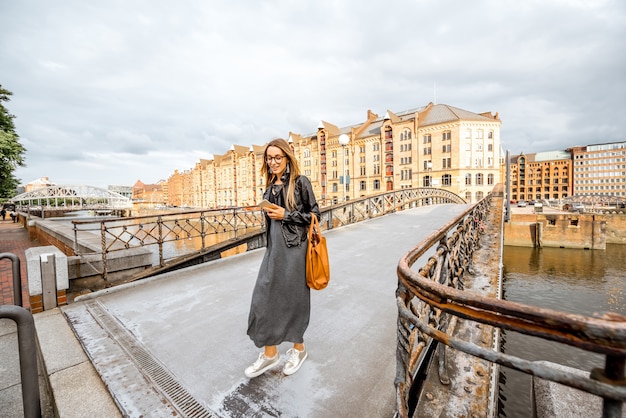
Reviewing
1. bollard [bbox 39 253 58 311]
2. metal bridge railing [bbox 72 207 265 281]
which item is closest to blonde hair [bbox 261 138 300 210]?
metal bridge railing [bbox 72 207 265 281]

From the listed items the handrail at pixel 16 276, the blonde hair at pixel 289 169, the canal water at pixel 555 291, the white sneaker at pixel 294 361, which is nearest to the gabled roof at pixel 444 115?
the canal water at pixel 555 291

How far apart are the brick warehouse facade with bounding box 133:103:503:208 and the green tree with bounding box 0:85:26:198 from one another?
22331 mm

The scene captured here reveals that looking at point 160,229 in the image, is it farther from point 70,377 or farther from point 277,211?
point 277,211

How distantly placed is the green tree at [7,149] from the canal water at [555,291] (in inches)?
724

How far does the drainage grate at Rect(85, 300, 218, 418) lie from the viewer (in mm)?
2104

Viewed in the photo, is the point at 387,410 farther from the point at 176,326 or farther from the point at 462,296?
the point at 176,326

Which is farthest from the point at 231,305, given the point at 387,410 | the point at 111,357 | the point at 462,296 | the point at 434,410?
the point at 462,296

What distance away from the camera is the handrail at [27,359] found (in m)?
1.94

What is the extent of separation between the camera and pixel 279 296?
7.70 feet

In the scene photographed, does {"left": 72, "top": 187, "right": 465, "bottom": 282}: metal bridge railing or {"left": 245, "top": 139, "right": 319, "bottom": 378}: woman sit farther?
{"left": 72, "top": 187, "right": 465, "bottom": 282}: metal bridge railing

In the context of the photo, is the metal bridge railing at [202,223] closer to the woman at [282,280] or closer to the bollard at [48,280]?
the bollard at [48,280]

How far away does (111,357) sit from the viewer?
106 inches

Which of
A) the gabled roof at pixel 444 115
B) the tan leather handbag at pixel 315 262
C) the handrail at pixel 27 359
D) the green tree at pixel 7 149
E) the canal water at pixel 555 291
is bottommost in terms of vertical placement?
the canal water at pixel 555 291

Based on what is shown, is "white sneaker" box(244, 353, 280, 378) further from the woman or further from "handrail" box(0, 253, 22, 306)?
"handrail" box(0, 253, 22, 306)
